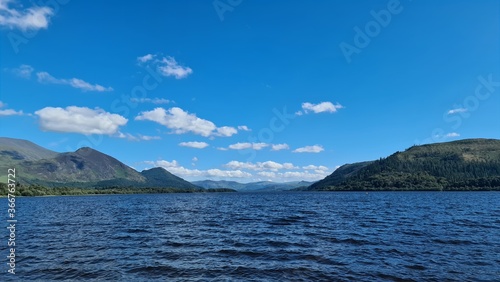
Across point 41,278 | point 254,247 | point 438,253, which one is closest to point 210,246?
point 254,247

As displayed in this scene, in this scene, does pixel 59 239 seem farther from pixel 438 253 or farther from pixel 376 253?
pixel 438 253

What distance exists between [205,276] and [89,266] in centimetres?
1112

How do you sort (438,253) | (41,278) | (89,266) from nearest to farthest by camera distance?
(41,278)
(89,266)
(438,253)

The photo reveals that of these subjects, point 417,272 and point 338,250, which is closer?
point 417,272

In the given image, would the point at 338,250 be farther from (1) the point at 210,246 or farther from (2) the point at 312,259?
(1) the point at 210,246

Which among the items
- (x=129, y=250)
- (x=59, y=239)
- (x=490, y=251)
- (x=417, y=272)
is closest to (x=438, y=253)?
(x=490, y=251)

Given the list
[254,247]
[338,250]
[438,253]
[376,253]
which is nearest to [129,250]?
[254,247]

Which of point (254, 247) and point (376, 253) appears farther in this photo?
point (254, 247)

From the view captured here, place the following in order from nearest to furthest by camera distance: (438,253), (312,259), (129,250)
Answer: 1. (312,259)
2. (438,253)
3. (129,250)

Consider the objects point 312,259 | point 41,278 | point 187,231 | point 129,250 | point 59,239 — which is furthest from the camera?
point 187,231

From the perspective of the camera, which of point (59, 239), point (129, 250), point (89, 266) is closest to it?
point (89, 266)

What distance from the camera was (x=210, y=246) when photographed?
36.7 metres

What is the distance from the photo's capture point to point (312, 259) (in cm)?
2995

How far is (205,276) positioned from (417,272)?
16.9 meters
